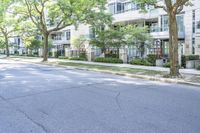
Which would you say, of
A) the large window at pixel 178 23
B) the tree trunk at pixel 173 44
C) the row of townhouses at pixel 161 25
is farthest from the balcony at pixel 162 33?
the tree trunk at pixel 173 44

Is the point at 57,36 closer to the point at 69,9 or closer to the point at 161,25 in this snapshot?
the point at 161,25

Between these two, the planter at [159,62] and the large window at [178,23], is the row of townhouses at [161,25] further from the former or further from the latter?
the planter at [159,62]

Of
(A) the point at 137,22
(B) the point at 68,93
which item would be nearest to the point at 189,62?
(B) the point at 68,93

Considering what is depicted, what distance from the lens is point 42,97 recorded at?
9938 mm

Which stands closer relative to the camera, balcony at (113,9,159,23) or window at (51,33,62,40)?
balcony at (113,9,159,23)

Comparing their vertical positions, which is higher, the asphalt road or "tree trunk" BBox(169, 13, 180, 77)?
"tree trunk" BBox(169, 13, 180, 77)

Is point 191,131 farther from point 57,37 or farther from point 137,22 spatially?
point 57,37

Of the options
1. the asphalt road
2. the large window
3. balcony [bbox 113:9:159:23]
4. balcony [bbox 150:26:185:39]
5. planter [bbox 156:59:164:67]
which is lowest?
the asphalt road

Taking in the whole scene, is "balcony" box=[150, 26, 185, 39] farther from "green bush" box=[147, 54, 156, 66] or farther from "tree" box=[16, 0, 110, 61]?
"green bush" box=[147, 54, 156, 66]

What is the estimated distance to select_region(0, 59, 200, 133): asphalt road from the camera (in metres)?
6.38

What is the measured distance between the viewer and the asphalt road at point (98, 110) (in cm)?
638

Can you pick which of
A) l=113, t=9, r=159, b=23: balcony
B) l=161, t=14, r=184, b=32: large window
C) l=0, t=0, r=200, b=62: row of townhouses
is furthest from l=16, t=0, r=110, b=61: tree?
l=113, t=9, r=159, b=23: balcony

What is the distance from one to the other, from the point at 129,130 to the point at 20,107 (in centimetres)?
365

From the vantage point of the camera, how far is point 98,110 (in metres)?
7.99
